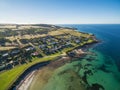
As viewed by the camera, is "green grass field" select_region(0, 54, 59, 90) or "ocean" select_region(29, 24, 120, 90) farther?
"ocean" select_region(29, 24, 120, 90)

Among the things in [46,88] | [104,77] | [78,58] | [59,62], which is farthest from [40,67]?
[104,77]

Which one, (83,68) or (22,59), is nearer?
(83,68)

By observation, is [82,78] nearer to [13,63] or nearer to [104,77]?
[104,77]

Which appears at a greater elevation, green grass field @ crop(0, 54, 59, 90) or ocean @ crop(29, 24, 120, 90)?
green grass field @ crop(0, 54, 59, 90)

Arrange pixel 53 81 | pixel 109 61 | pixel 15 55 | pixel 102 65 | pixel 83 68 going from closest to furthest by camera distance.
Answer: pixel 53 81, pixel 83 68, pixel 102 65, pixel 109 61, pixel 15 55

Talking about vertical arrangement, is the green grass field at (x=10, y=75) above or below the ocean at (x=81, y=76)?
above

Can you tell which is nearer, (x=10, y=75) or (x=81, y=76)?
(x=10, y=75)

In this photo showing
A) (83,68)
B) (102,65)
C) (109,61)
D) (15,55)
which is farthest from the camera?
(15,55)

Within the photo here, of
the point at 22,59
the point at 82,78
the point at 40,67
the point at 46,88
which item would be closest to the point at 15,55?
the point at 22,59

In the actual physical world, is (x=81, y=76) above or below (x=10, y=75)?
below

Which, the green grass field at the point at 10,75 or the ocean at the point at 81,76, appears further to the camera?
the ocean at the point at 81,76
